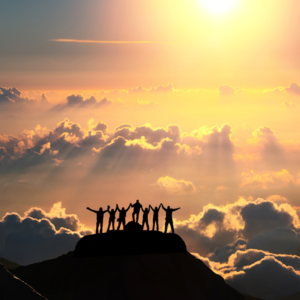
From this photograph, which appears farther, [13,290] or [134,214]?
[134,214]

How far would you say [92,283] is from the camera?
5081cm

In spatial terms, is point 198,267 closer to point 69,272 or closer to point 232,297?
point 232,297

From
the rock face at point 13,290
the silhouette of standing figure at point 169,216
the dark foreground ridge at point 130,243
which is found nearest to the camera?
the rock face at point 13,290

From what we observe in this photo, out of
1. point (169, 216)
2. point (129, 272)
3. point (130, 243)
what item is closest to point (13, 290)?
point (129, 272)

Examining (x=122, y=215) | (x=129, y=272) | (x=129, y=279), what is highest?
(x=122, y=215)

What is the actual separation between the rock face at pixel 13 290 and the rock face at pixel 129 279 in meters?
11.7

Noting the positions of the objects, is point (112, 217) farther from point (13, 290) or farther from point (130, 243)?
point (13, 290)

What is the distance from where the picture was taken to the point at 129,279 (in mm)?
49875

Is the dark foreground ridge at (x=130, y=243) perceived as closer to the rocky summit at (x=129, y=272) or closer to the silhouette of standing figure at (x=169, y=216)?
the rocky summit at (x=129, y=272)

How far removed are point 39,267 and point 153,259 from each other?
18.7m

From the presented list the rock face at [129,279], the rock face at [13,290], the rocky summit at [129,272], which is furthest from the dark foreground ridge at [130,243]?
the rock face at [13,290]

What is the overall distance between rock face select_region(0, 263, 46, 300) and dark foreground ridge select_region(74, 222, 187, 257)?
17.2 metres

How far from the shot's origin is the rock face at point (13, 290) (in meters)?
37.6

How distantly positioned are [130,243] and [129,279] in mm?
5850
